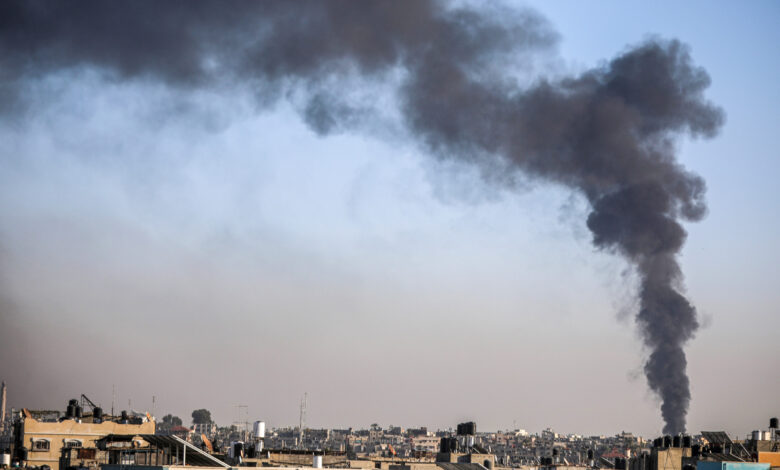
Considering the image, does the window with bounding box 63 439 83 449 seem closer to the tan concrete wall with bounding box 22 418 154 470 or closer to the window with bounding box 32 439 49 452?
the tan concrete wall with bounding box 22 418 154 470

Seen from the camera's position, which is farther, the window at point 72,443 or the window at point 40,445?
the window at point 72,443

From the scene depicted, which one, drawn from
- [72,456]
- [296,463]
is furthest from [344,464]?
[72,456]

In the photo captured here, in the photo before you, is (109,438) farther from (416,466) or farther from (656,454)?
(656,454)

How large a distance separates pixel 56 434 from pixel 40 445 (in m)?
1.76

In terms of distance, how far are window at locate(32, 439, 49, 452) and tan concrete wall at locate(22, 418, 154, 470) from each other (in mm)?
211

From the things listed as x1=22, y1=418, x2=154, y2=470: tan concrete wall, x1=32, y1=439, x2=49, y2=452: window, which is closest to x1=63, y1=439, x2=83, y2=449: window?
x1=22, y1=418, x2=154, y2=470: tan concrete wall

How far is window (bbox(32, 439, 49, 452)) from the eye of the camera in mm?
106812

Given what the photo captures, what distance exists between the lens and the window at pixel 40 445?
350 ft

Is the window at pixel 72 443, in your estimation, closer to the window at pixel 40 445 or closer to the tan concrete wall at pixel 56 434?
the tan concrete wall at pixel 56 434

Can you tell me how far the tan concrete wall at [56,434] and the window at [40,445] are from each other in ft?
0.69

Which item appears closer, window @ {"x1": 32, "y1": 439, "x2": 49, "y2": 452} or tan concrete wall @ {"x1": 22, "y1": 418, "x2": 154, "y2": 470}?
tan concrete wall @ {"x1": 22, "y1": 418, "x2": 154, "y2": 470}

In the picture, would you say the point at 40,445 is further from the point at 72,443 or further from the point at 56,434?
the point at 72,443

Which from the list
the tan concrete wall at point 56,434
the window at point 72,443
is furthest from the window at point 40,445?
the window at point 72,443

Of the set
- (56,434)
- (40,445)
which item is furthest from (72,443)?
(40,445)
